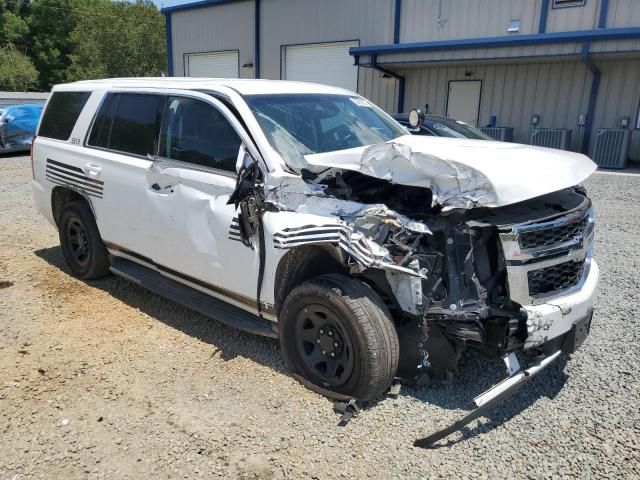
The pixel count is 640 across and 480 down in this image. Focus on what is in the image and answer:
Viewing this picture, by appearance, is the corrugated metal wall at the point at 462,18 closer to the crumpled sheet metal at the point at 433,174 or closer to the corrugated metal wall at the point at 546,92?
the corrugated metal wall at the point at 546,92

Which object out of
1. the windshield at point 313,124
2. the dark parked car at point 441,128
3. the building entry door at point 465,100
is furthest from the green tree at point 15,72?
the windshield at point 313,124

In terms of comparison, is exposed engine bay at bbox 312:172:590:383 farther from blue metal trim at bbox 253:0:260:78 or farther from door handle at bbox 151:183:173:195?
blue metal trim at bbox 253:0:260:78

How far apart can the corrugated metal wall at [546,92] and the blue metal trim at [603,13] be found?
41.3 inches

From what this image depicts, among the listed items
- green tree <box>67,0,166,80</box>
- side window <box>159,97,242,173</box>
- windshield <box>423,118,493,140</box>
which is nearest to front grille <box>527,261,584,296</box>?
side window <box>159,97,242,173</box>

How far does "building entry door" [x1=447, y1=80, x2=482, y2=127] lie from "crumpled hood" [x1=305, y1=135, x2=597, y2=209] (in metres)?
14.7

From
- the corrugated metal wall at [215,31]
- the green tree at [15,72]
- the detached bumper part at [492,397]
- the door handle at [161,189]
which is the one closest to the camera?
the detached bumper part at [492,397]

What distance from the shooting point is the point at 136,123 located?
14.5ft

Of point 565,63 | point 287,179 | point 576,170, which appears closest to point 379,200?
point 287,179

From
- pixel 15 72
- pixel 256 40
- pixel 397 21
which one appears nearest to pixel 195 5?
pixel 256 40

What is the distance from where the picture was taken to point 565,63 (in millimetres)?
15445

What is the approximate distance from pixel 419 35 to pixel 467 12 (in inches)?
70.5

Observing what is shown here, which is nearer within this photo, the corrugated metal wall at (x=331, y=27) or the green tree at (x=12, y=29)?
the corrugated metal wall at (x=331, y=27)

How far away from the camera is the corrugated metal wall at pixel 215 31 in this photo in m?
22.5

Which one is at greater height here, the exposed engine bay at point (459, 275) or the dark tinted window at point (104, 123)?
the dark tinted window at point (104, 123)
